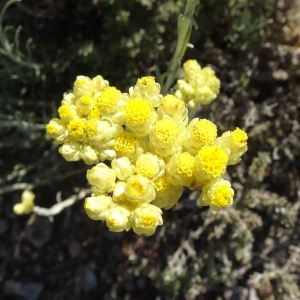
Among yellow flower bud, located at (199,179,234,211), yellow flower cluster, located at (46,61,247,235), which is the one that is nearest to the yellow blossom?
yellow flower cluster, located at (46,61,247,235)

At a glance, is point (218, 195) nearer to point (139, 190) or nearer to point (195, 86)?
point (139, 190)

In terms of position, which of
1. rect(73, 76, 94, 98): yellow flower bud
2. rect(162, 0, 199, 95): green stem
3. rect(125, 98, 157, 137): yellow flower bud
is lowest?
rect(73, 76, 94, 98): yellow flower bud

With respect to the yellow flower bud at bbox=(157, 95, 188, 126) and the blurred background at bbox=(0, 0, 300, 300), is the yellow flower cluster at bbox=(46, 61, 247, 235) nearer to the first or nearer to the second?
the yellow flower bud at bbox=(157, 95, 188, 126)

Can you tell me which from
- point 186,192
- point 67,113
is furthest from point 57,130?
point 186,192

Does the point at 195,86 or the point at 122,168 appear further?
the point at 195,86

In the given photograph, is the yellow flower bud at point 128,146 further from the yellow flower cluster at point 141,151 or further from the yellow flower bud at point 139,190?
the yellow flower bud at point 139,190

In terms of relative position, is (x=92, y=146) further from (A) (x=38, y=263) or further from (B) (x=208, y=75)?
(A) (x=38, y=263)

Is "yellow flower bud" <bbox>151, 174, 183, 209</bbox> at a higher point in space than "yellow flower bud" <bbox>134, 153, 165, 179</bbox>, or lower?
lower
